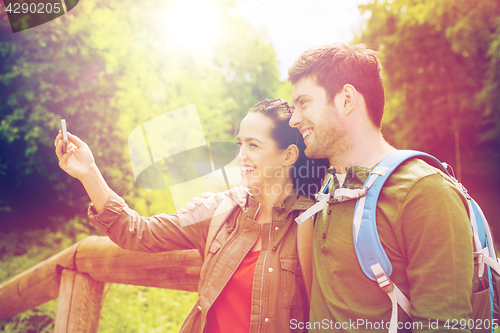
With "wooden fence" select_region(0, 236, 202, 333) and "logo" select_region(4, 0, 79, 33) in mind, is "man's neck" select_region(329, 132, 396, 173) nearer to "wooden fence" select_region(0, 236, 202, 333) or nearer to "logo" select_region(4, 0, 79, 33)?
"wooden fence" select_region(0, 236, 202, 333)

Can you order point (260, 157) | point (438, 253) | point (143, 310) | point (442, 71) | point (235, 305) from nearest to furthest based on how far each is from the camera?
point (438, 253)
point (235, 305)
point (260, 157)
point (143, 310)
point (442, 71)

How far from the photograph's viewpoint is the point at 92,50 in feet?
15.2

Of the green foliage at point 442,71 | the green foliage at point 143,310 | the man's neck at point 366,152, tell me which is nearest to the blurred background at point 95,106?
the green foliage at point 143,310

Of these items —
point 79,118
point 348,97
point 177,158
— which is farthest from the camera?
point 177,158

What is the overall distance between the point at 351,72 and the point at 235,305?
1.33 m

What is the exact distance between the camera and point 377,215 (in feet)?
4.07

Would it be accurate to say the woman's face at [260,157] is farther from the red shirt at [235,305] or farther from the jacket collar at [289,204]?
the red shirt at [235,305]

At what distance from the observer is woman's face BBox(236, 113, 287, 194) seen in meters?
1.91

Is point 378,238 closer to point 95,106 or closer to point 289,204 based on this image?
point 289,204

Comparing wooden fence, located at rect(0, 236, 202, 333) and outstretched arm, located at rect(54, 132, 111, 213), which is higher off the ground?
outstretched arm, located at rect(54, 132, 111, 213)

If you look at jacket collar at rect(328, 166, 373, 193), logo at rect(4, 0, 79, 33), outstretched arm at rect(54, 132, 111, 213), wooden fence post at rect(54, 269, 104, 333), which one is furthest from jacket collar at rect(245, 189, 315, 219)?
logo at rect(4, 0, 79, 33)

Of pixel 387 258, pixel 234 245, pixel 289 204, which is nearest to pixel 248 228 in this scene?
pixel 234 245

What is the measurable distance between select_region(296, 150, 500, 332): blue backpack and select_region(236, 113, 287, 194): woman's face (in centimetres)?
65

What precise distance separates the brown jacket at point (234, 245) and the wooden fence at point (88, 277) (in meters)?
0.15
